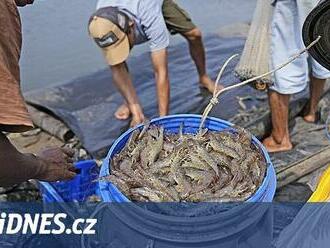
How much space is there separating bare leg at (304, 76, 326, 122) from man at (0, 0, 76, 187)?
8.81 feet

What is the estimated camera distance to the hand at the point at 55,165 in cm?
261

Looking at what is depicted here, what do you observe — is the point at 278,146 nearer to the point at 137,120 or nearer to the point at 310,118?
the point at 310,118

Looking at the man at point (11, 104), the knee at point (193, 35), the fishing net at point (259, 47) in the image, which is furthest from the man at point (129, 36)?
the man at point (11, 104)

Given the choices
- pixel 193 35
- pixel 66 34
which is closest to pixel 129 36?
pixel 193 35

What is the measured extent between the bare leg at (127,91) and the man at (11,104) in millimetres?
2234

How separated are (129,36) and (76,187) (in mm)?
1580

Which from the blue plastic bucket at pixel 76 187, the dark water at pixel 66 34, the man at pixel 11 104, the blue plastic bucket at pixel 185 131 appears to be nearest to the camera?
the man at pixel 11 104

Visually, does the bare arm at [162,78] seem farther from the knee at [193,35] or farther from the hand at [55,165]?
the hand at [55,165]

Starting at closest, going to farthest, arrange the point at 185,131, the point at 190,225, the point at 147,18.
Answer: the point at 190,225
the point at 185,131
the point at 147,18

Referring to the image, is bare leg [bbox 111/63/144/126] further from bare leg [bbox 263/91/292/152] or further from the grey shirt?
bare leg [bbox 263/91/292/152]

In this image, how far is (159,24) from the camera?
463cm

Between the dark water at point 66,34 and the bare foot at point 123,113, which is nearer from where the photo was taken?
the bare foot at point 123,113

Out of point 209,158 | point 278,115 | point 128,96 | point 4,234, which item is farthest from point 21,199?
point 278,115

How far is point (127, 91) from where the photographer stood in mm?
4785
